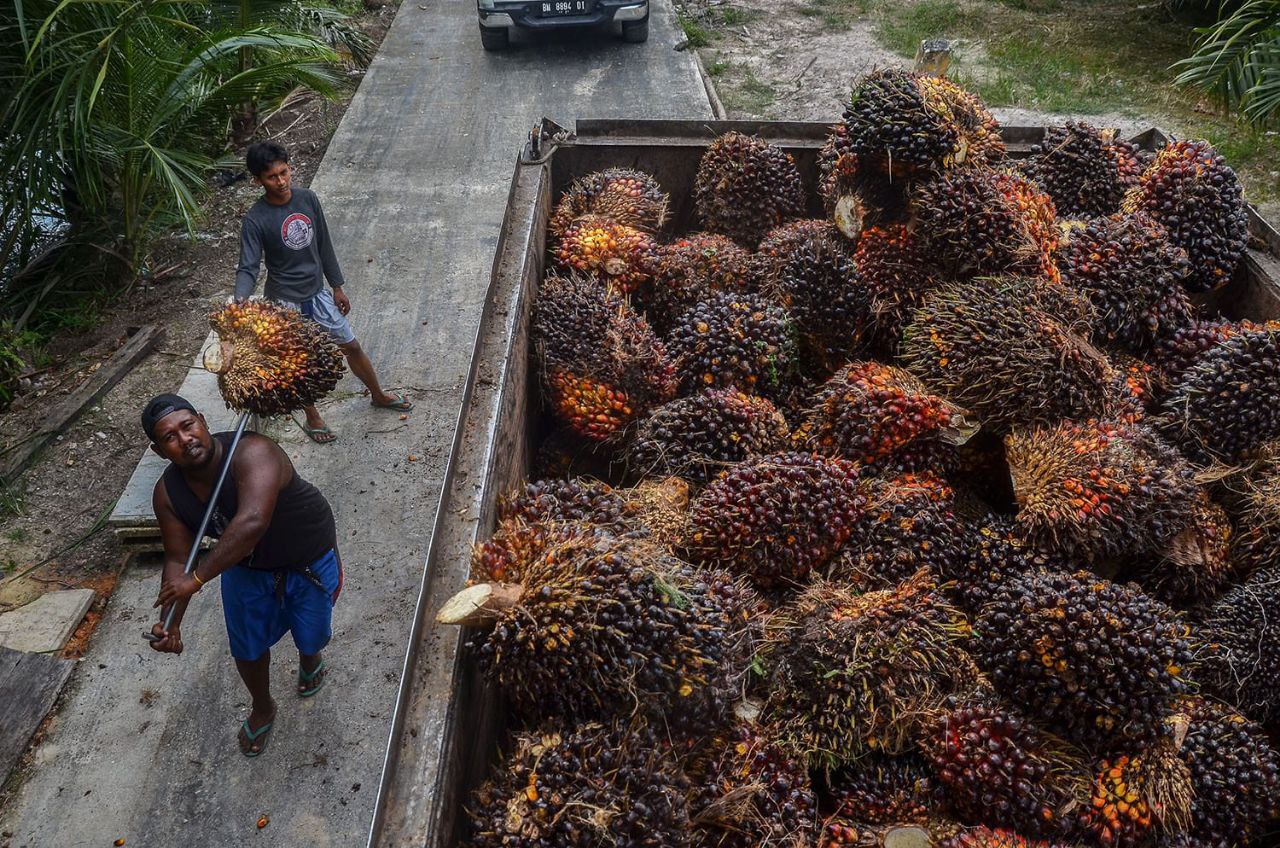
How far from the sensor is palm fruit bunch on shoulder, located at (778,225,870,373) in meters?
3.33

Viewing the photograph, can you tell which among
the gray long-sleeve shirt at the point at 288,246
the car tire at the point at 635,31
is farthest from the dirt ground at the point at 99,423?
the car tire at the point at 635,31

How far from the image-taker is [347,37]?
1001cm

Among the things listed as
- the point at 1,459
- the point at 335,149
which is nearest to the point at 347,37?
the point at 335,149

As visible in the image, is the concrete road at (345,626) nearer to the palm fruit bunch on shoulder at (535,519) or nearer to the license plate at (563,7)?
the palm fruit bunch on shoulder at (535,519)

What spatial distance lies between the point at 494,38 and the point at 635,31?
5.81ft

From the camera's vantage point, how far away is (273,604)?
3471mm

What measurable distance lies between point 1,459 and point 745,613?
4839mm

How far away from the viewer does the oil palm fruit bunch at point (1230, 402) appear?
2932 mm

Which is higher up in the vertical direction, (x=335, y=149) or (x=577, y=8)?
(x=577, y=8)

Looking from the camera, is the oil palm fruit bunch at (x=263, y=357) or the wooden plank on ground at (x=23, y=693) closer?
the wooden plank on ground at (x=23, y=693)

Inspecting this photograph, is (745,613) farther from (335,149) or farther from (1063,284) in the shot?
(335,149)

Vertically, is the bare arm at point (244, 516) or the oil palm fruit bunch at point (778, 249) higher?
the oil palm fruit bunch at point (778, 249)

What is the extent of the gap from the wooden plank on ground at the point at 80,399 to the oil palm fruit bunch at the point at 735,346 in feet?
13.7

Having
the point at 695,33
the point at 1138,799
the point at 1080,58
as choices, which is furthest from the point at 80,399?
the point at 1080,58
